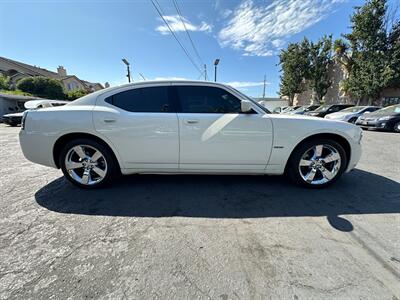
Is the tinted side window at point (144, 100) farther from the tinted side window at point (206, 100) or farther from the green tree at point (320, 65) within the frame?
the green tree at point (320, 65)

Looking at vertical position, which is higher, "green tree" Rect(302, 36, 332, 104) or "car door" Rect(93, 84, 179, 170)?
"green tree" Rect(302, 36, 332, 104)

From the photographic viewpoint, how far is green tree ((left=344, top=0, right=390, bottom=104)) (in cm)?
1712

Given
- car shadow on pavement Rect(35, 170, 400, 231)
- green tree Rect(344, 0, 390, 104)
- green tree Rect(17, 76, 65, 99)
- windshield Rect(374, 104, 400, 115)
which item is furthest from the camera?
green tree Rect(17, 76, 65, 99)

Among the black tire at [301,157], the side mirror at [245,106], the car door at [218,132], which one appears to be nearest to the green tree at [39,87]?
the car door at [218,132]

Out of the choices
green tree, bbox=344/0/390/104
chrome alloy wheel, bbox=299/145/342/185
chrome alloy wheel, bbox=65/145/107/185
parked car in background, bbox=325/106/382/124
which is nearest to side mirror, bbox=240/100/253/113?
chrome alloy wheel, bbox=299/145/342/185

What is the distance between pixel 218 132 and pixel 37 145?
2.65 m

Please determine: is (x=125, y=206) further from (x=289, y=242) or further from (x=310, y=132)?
(x=310, y=132)

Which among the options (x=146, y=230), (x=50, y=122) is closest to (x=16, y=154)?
(x=50, y=122)

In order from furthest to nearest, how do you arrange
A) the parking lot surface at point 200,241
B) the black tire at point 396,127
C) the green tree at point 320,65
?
the green tree at point 320,65, the black tire at point 396,127, the parking lot surface at point 200,241

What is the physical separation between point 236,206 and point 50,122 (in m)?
2.87

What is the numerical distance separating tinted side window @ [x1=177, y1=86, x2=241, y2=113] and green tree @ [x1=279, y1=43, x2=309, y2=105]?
2811 centimetres

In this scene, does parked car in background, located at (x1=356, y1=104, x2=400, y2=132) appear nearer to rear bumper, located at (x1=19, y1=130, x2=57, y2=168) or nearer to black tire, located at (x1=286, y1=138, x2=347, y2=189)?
black tire, located at (x1=286, y1=138, x2=347, y2=189)

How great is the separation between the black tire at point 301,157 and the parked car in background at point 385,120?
9.42 metres

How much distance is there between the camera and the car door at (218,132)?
2.78 metres
